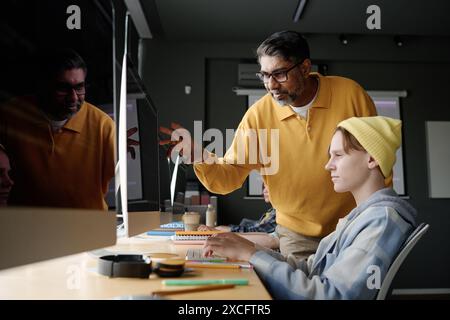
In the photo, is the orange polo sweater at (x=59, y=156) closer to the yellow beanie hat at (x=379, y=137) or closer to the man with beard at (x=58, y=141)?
the man with beard at (x=58, y=141)

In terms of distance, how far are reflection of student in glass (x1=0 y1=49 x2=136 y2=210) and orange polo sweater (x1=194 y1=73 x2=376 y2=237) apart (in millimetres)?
1118

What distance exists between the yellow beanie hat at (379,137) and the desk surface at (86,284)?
0.48 metres

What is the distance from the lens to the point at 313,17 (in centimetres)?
409

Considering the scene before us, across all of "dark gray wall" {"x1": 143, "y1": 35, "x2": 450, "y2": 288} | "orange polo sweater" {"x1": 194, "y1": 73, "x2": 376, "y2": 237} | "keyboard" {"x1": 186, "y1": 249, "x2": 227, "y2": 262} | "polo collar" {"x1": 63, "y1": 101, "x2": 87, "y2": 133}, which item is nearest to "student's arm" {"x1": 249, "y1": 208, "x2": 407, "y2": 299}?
Result: "keyboard" {"x1": 186, "y1": 249, "x2": 227, "y2": 262}

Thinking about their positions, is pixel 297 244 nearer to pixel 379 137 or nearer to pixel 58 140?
pixel 379 137

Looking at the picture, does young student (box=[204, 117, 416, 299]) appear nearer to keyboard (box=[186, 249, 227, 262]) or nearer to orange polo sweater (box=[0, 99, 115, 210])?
keyboard (box=[186, 249, 227, 262])

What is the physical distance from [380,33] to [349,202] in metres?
3.44

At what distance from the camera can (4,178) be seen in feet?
1.50

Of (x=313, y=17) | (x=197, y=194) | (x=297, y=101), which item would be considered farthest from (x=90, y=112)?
(x=313, y=17)

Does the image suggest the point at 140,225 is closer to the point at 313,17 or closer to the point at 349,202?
the point at 349,202

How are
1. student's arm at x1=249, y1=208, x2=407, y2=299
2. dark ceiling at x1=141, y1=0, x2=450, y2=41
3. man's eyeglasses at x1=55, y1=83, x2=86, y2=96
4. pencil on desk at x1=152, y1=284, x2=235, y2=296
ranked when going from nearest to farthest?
man's eyeglasses at x1=55, y1=83, x2=86, y2=96 → pencil on desk at x1=152, y1=284, x2=235, y2=296 → student's arm at x1=249, y1=208, x2=407, y2=299 → dark ceiling at x1=141, y1=0, x2=450, y2=41

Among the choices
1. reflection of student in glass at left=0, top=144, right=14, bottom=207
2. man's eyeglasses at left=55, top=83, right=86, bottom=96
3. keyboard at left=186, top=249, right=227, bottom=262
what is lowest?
keyboard at left=186, top=249, right=227, bottom=262

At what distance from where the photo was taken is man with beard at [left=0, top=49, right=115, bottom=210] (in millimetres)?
480
